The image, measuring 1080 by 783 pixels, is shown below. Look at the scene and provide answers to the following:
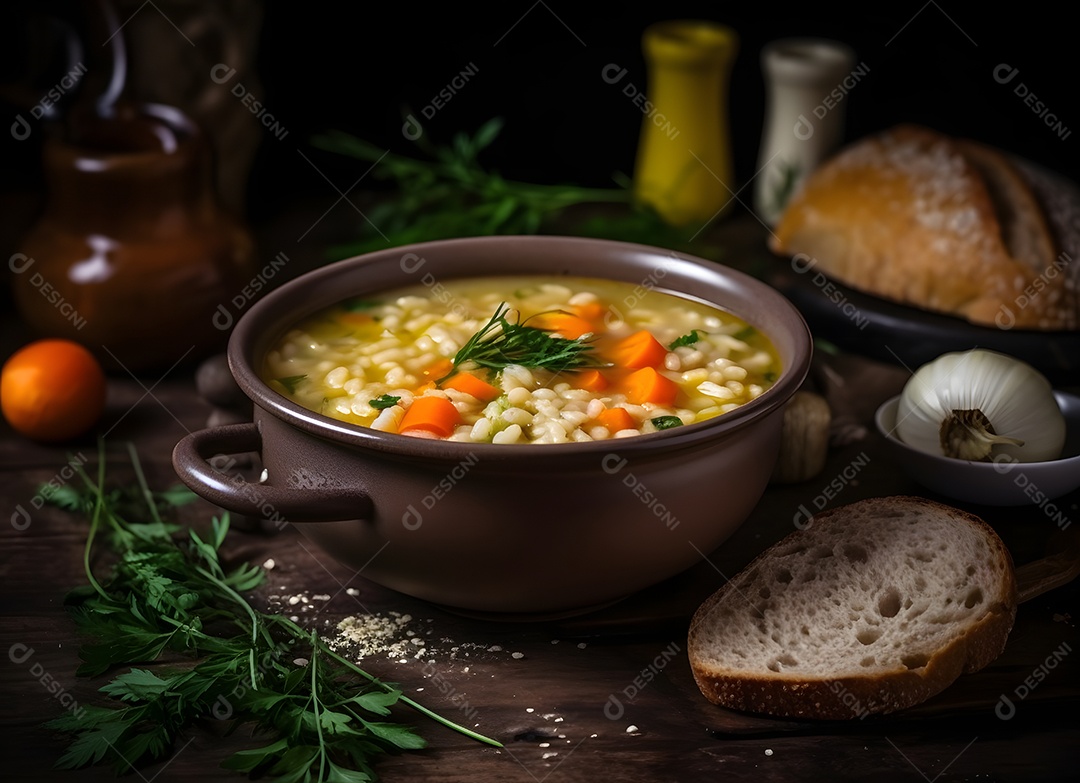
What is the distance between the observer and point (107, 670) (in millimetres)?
2293

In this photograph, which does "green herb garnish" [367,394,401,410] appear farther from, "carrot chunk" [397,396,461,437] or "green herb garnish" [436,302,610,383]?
"green herb garnish" [436,302,610,383]

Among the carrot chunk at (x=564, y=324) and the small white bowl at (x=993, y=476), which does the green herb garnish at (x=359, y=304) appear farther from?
the small white bowl at (x=993, y=476)

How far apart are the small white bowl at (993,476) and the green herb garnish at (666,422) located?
0.70 metres

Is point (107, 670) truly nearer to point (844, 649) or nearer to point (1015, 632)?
point (844, 649)

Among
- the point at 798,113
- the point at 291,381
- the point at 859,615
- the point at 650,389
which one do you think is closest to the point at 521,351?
the point at 650,389

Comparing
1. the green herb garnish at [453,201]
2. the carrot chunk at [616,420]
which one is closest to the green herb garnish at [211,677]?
the carrot chunk at [616,420]

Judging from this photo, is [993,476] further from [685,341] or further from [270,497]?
[270,497]

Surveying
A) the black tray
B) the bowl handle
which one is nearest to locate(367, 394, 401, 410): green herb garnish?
the bowl handle

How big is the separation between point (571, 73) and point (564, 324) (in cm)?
219

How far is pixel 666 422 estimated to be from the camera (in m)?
2.40

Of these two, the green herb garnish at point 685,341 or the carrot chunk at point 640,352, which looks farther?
the green herb garnish at point 685,341

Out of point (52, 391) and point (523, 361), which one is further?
point (52, 391)

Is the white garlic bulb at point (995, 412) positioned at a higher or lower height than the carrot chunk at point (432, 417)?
lower

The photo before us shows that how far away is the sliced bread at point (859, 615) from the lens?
2188mm
